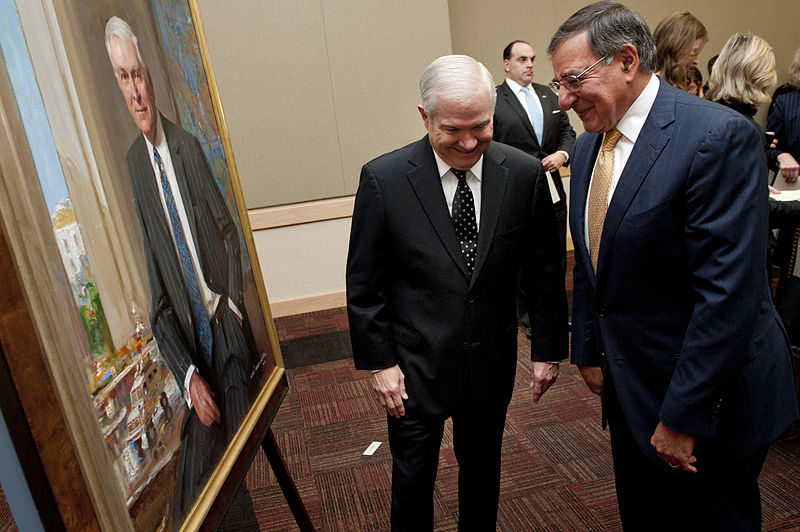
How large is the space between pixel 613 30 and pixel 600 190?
360mm

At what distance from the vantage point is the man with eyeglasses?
1117 mm

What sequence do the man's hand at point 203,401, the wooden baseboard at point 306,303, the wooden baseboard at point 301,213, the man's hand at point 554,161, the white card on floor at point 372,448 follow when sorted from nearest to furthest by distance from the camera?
the man's hand at point 203,401, the white card on floor at point 372,448, the man's hand at point 554,161, the wooden baseboard at point 301,213, the wooden baseboard at point 306,303

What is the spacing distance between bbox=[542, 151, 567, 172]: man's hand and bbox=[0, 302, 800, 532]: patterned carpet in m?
1.21

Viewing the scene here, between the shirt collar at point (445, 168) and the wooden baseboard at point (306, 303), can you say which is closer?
the shirt collar at point (445, 168)

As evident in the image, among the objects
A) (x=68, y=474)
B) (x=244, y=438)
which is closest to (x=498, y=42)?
(x=244, y=438)

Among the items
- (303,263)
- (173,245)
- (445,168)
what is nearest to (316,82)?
(303,263)

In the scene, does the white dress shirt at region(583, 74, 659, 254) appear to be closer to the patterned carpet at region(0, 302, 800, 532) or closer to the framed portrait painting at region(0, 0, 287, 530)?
the framed portrait painting at region(0, 0, 287, 530)

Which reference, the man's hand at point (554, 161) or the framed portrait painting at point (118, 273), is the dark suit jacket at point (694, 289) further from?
the man's hand at point (554, 161)

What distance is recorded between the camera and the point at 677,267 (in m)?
1.23

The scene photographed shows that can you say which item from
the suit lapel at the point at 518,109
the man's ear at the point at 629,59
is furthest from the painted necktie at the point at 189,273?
the suit lapel at the point at 518,109

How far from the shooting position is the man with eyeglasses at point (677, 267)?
1.12 meters

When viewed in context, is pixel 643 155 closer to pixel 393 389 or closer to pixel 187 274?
pixel 393 389

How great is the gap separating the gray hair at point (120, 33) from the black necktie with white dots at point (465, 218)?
0.79 meters

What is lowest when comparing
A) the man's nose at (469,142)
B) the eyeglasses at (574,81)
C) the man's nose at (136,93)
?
the man's nose at (469,142)
